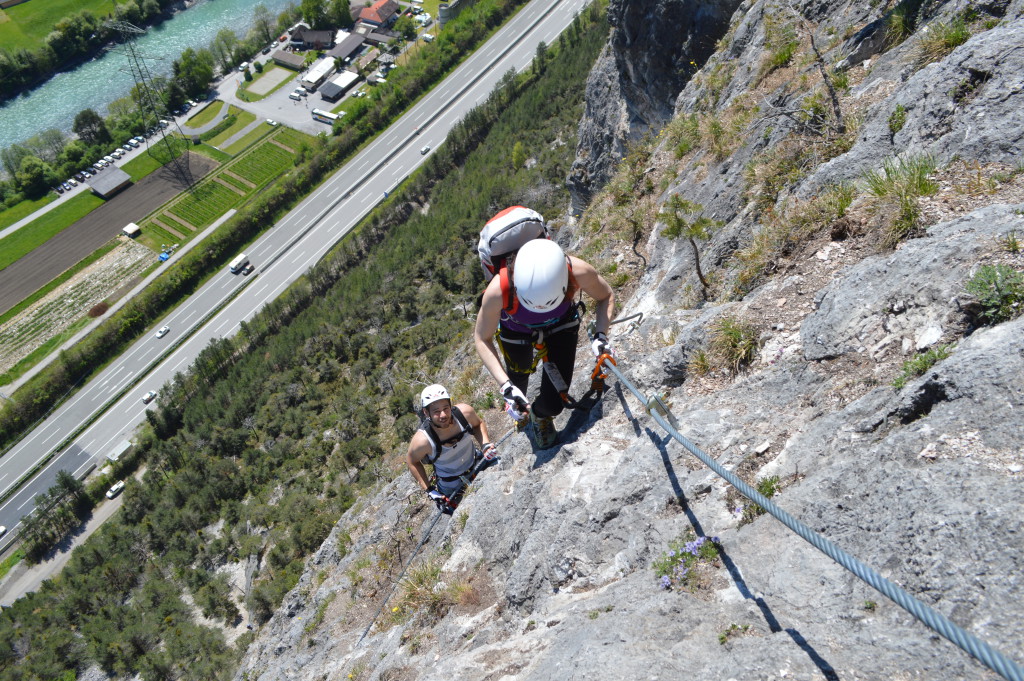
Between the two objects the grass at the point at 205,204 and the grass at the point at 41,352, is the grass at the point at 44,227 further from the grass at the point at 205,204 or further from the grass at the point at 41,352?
the grass at the point at 41,352

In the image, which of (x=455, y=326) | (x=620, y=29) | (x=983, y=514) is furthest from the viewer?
(x=455, y=326)

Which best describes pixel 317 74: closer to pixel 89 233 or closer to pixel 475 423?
pixel 89 233

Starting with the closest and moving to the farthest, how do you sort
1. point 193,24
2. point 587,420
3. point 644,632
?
1. point 644,632
2. point 587,420
3. point 193,24

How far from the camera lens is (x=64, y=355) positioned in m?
59.1

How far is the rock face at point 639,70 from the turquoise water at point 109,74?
81.9 metres

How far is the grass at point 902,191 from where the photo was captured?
6.16 metres

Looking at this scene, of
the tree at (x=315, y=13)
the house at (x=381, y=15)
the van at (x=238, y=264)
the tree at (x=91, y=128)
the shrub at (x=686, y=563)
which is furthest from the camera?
the house at (x=381, y=15)

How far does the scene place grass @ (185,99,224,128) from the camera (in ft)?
274

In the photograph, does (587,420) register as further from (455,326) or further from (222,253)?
(222,253)

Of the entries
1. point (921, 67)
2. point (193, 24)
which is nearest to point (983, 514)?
point (921, 67)

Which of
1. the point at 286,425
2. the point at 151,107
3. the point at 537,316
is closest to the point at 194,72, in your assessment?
the point at 151,107

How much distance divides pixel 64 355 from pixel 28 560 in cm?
2060

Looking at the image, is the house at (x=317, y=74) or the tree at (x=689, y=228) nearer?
the tree at (x=689, y=228)

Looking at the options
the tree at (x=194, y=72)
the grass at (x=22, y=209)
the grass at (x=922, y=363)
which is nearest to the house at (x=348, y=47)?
the tree at (x=194, y=72)
